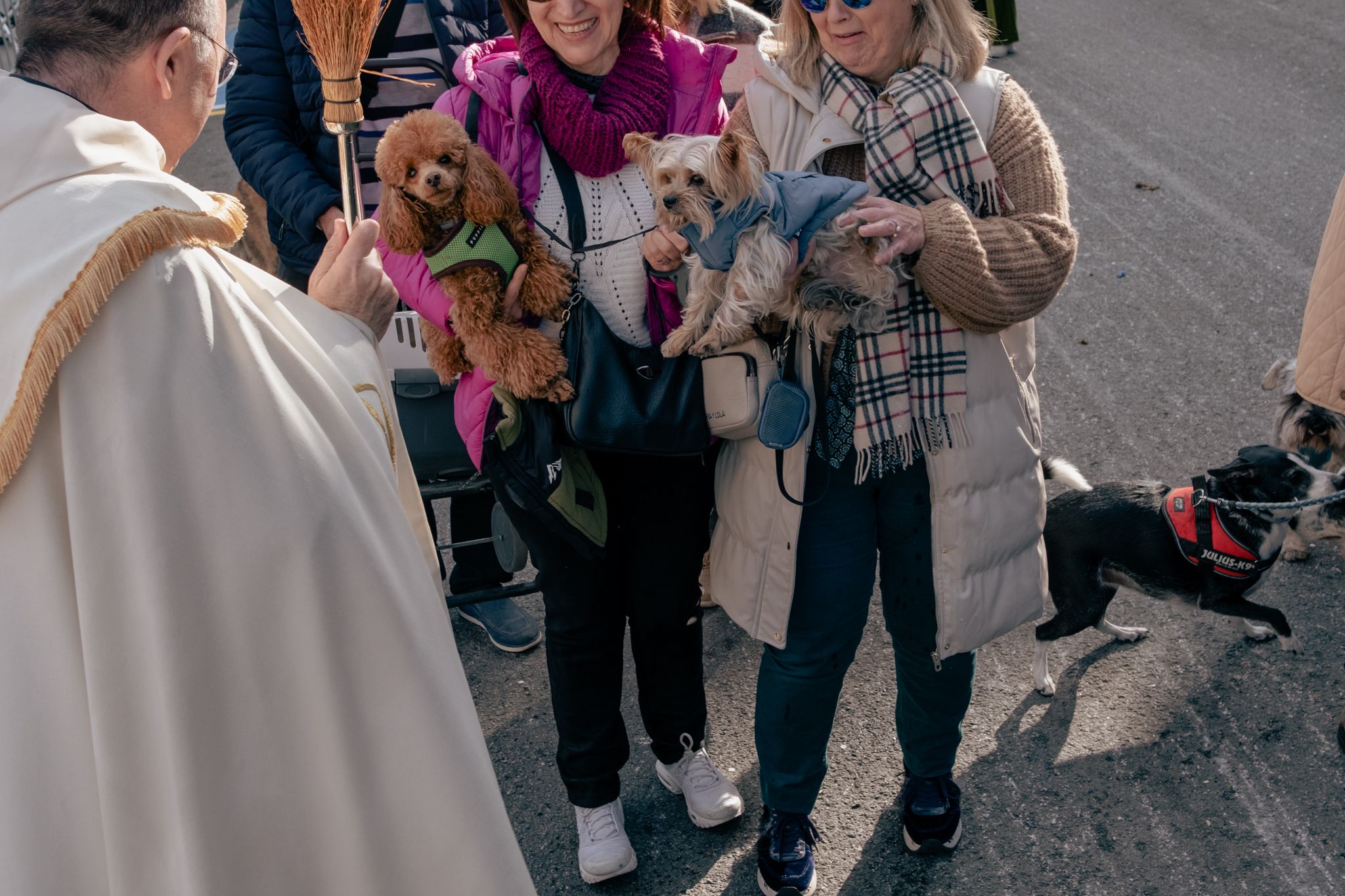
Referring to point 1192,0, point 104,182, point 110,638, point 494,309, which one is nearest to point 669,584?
point 494,309

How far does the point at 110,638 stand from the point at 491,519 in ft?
6.71

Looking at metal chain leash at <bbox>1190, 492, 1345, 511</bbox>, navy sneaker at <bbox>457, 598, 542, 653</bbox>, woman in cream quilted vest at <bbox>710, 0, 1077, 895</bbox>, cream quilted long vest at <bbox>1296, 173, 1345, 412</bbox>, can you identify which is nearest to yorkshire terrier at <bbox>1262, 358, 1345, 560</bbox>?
metal chain leash at <bbox>1190, 492, 1345, 511</bbox>

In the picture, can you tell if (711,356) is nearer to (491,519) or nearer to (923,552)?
(923,552)

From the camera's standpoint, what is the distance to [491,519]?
348 centimetres

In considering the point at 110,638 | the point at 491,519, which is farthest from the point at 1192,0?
the point at 110,638

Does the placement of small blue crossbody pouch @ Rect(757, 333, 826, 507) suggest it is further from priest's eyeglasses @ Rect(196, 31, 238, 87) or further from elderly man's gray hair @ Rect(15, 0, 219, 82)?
elderly man's gray hair @ Rect(15, 0, 219, 82)

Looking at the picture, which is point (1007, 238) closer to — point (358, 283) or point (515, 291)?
point (515, 291)

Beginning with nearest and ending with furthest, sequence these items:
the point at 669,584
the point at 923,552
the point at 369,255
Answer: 1. the point at 369,255
2. the point at 923,552
3. the point at 669,584

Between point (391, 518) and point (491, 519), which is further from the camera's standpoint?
point (491, 519)

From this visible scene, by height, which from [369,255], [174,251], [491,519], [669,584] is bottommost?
[491,519]

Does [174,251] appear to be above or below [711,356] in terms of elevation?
above

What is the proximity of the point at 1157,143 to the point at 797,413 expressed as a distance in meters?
6.18

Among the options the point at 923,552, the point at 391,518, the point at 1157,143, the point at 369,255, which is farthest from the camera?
the point at 1157,143

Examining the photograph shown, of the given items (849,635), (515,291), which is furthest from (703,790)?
(515,291)
